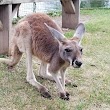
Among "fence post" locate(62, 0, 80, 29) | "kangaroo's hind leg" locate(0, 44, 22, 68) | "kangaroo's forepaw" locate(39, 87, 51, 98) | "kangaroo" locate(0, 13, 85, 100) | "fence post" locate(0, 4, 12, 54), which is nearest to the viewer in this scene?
"kangaroo" locate(0, 13, 85, 100)

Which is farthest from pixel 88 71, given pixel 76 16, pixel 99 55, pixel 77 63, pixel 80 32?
pixel 76 16

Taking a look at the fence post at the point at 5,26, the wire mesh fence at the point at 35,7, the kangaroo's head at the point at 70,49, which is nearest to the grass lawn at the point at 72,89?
the fence post at the point at 5,26

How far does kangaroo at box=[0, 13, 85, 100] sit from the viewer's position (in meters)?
3.23

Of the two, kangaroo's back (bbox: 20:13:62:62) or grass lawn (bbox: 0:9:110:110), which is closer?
grass lawn (bbox: 0:9:110:110)

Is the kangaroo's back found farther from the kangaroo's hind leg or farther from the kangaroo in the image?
the kangaroo's hind leg

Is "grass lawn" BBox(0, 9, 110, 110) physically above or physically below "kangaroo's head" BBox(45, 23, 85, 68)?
below

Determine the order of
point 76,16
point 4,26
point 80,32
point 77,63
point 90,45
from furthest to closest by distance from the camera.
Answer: point 76,16 < point 90,45 < point 4,26 < point 80,32 < point 77,63

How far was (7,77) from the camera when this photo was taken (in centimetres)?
395

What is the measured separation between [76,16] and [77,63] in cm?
423

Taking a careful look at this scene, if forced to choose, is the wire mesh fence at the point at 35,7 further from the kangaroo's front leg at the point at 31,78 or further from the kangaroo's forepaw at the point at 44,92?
the kangaroo's forepaw at the point at 44,92

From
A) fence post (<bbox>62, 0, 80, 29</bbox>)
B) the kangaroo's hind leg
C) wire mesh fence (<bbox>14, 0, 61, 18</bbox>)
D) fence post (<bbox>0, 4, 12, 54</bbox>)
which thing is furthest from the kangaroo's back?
wire mesh fence (<bbox>14, 0, 61, 18</bbox>)

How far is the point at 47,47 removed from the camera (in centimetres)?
358

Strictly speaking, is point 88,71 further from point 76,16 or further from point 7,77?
point 76,16

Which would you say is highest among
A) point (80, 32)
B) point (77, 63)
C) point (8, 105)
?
point (80, 32)
